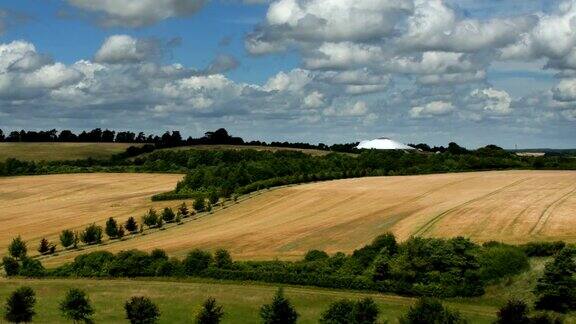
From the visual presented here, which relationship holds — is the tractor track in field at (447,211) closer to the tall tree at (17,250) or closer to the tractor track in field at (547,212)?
the tractor track in field at (547,212)

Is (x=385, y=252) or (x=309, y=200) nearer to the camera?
(x=385, y=252)

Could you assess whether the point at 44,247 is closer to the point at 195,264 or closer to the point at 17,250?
the point at 17,250

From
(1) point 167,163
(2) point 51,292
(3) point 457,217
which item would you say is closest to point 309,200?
(3) point 457,217

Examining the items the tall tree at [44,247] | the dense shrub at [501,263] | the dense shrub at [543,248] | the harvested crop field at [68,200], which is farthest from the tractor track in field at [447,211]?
the harvested crop field at [68,200]

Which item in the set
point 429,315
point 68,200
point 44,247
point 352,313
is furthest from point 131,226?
point 429,315

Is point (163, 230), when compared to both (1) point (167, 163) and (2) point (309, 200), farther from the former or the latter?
(1) point (167, 163)
